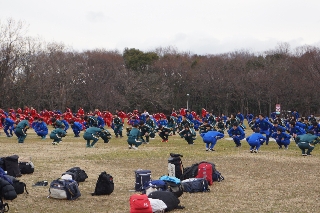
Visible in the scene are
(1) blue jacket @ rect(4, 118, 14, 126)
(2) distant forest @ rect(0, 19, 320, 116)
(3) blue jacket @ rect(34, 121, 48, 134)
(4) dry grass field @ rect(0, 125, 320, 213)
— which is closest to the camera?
(4) dry grass field @ rect(0, 125, 320, 213)

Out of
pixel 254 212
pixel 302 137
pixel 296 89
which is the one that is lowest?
pixel 254 212

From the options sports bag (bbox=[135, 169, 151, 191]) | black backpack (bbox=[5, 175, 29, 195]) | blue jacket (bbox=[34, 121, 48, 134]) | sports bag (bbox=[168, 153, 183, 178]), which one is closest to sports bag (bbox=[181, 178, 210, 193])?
sports bag (bbox=[135, 169, 151, 191])

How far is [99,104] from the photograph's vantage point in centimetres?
6294

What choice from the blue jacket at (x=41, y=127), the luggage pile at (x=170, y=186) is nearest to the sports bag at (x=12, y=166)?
the luggage pile at (x=170, y=186)

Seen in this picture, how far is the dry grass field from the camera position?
34.6ft

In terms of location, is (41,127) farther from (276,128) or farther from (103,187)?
(103,187)

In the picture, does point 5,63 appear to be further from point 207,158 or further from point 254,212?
point 254,212

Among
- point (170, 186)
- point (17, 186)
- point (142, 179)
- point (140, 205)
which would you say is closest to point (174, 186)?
point (170, 186)

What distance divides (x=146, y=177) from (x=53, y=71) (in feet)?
173

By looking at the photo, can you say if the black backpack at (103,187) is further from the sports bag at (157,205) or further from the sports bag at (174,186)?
the sports bag at (157,205)

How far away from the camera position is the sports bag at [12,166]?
1348cm

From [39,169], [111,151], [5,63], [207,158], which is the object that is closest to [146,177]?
[39,169]

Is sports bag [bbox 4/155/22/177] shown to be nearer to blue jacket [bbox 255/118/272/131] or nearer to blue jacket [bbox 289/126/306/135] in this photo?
blue jacket [bbox 255/118/272/131]

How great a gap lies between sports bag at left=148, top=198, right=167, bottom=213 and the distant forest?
46.6m
